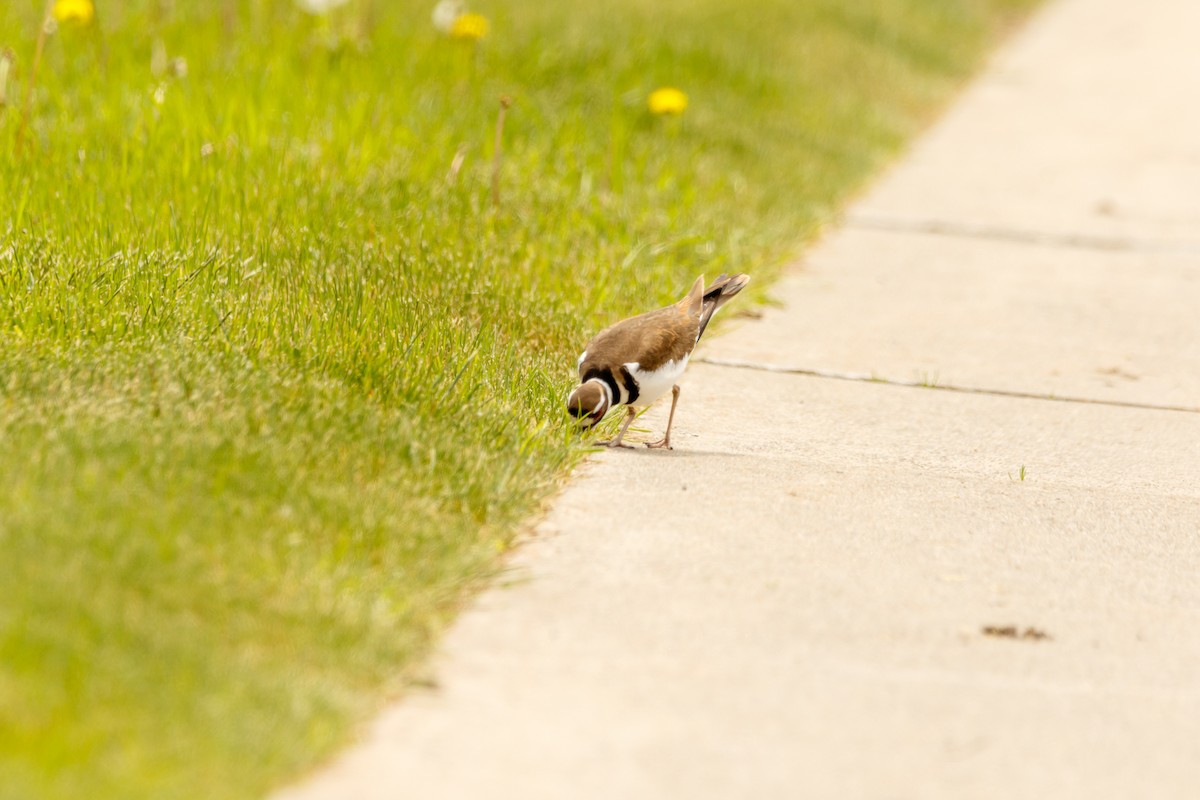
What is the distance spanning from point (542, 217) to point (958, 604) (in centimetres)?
347

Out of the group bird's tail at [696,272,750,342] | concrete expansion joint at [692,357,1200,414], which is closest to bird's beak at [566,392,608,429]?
bird's tail at [696,272,750,342]

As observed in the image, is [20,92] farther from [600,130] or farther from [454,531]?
[454,531]

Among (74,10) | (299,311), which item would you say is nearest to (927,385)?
(299,311)

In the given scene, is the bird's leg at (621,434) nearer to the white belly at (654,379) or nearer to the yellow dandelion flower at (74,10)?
the white belly at (654,379)

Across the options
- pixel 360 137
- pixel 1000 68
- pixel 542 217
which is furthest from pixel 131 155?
pixel 1000 68

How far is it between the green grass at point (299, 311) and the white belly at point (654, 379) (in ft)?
0.91

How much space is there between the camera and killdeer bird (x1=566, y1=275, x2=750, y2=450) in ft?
15.8

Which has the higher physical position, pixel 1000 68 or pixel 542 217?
pixel 1000 68

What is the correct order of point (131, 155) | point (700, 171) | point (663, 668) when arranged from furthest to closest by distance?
point (700, 171), point (131, 155), point (663, 668)

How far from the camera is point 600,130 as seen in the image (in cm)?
838

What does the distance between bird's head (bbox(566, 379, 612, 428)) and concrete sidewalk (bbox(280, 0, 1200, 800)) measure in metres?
0.15

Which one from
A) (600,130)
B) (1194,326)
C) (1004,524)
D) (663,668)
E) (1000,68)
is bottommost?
(663,668)

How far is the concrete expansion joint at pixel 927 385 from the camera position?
5.85m

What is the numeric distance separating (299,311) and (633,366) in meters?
1.09
